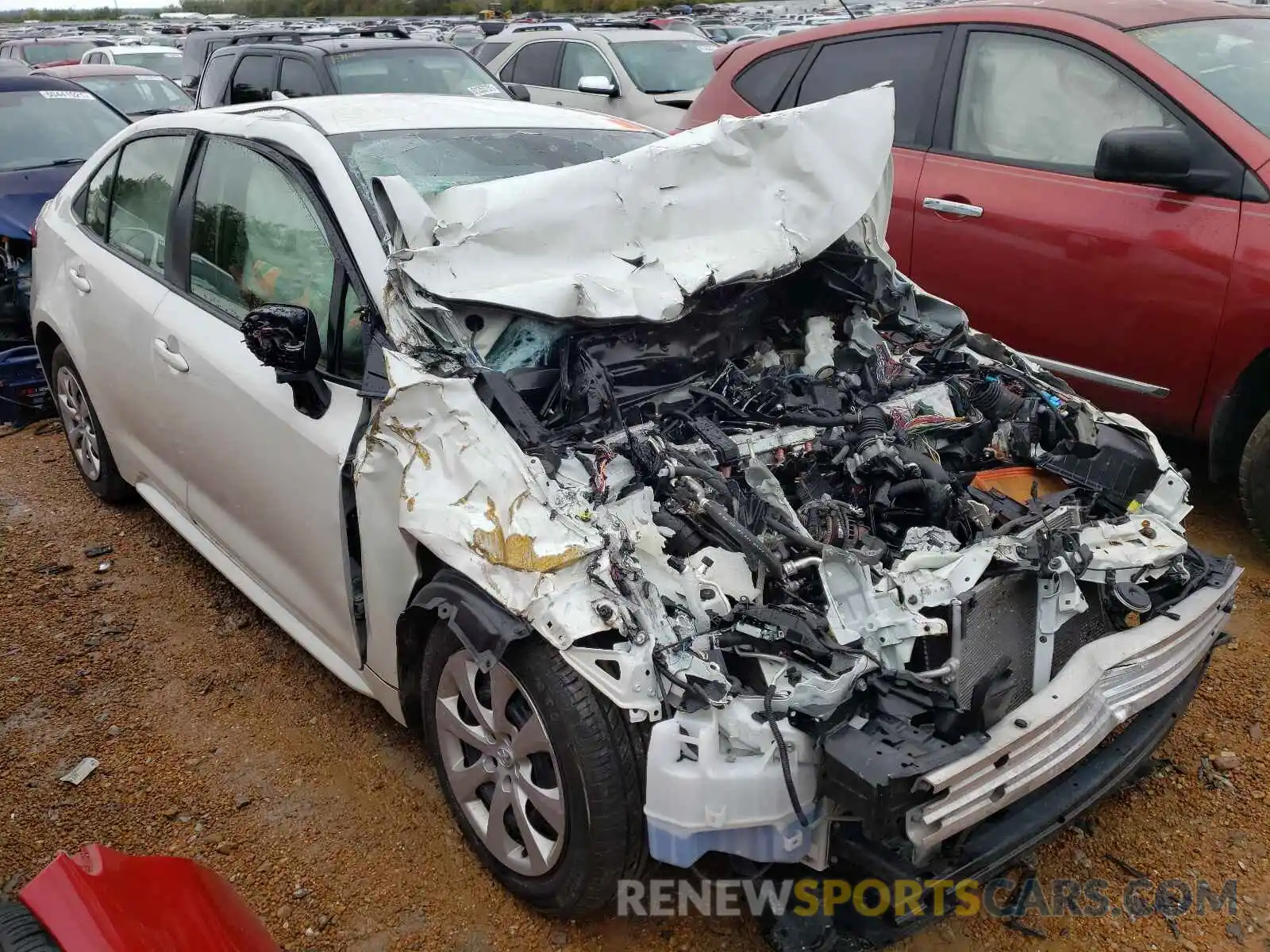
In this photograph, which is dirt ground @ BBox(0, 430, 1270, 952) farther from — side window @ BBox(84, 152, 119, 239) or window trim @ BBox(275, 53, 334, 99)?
window trim @ BBox(275, 53, 334, 99)

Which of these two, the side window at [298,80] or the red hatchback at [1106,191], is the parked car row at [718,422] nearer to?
the red hatchback at [1106,191]

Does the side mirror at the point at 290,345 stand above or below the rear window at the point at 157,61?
above

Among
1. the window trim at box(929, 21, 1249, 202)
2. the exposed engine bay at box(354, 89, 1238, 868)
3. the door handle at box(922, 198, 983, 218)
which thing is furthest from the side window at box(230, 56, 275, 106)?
the exposed engine bay at box(354, 89, 1238, 868)

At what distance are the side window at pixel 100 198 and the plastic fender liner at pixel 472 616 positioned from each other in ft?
8.62

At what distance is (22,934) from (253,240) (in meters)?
2.13

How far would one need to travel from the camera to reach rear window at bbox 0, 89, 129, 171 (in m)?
6.23

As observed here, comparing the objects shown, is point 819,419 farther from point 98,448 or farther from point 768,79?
point 98,448

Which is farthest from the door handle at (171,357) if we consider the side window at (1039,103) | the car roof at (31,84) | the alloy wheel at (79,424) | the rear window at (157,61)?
the rear window at (157,61)

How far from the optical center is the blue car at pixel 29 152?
5.50 metres

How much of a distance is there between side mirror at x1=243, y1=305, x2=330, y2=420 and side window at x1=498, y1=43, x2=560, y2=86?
842 cm

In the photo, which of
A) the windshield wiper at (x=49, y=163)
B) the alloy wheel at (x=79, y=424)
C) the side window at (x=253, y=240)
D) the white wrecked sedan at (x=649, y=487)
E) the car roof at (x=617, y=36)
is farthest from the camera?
the car roof at (x=617, y=36)

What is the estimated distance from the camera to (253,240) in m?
3.04

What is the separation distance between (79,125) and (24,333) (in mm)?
1837

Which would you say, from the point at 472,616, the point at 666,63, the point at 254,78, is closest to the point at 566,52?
the point at 666,63
